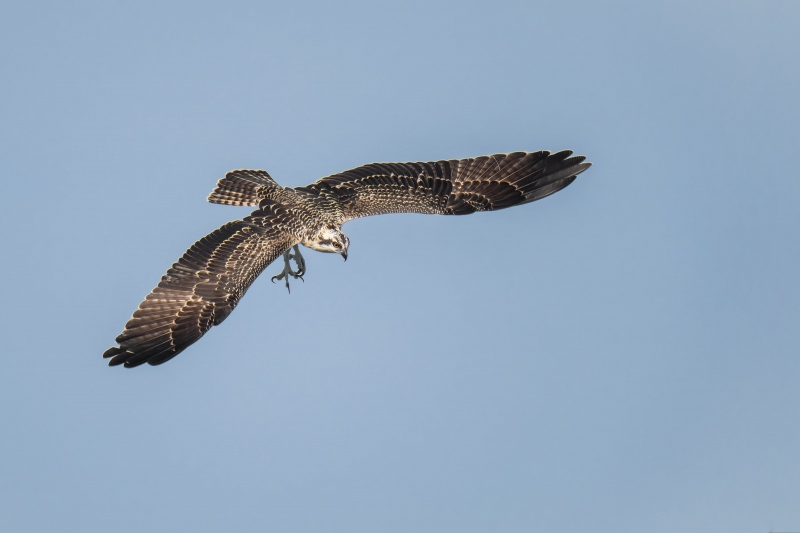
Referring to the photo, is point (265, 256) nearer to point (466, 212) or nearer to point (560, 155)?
point (466, 212)

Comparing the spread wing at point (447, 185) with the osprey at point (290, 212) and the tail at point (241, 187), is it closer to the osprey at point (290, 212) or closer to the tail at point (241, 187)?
the osprey at point (290, 212)

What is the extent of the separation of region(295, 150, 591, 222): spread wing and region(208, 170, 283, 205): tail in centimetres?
99

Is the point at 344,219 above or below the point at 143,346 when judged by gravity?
above

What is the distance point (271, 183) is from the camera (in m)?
37.1

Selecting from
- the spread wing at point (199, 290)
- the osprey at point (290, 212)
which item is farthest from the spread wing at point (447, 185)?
the spread wing at point (199, 290)

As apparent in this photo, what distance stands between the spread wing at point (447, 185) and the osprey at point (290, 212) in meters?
0.03

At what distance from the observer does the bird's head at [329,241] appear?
35438 mm

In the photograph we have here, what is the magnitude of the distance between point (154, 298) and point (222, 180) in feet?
15.3

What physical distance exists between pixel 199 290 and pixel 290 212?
3.37 metres

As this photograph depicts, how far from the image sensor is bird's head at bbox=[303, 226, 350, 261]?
3544cm

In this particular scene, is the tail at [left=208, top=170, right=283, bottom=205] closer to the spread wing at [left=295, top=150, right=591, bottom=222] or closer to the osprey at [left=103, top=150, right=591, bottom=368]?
the osprey at [left=103, top=150, right=591, bottom=368]

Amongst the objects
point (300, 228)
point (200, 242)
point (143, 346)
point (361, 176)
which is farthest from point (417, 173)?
point (143, 346)

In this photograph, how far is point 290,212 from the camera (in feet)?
118

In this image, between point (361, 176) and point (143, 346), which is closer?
point (143, 346)
